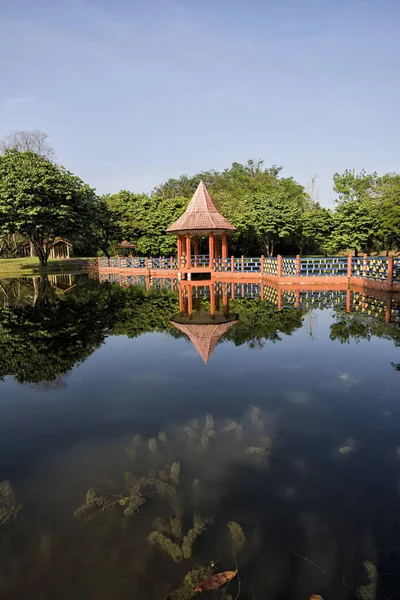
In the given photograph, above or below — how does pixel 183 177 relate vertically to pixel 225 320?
above

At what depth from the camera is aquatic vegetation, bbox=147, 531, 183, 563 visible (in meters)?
2.87

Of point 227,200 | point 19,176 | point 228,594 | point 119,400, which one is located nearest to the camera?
point 228,594

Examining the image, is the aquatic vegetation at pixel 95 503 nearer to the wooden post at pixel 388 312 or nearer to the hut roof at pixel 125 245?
the wooden post at pixel 388 312

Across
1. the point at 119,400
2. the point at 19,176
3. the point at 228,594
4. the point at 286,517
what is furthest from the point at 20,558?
the point at 19,176

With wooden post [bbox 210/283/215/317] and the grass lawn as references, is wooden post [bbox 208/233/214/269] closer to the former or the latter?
wooden post [bbox 210/283/215/317]

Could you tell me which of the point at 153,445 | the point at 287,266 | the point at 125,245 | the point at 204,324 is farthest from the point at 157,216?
the point at 153,445

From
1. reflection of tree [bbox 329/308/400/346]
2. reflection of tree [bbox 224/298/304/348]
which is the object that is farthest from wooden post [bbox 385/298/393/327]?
reflection of tree [bbox 224/298/304/348]

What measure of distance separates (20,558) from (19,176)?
95.3ft

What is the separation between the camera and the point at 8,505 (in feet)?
11.4

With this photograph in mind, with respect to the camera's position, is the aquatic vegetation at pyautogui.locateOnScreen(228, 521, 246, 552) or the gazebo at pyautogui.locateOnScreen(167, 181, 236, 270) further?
the gazebo at pyautogui.locateOnScreen(167, 181, 236, 270)

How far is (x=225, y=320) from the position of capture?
11.4 meters

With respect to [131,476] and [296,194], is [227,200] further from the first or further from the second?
[131,476]

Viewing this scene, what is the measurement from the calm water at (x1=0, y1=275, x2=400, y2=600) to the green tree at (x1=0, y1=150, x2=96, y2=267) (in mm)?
21376

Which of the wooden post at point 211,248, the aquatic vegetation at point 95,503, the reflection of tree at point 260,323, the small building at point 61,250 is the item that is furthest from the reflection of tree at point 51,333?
the small building at point 61,250
